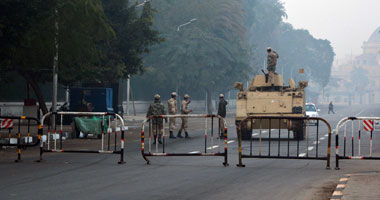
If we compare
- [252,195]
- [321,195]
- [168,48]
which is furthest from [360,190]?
[168,48]

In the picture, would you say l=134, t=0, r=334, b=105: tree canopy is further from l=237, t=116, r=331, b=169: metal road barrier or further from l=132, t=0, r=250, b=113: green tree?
l=237, t=116, r=331, b=169: metal road barrier

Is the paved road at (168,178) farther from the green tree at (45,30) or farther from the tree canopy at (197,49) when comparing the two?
the tree canopy at (197,49)

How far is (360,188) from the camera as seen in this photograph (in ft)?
37.0

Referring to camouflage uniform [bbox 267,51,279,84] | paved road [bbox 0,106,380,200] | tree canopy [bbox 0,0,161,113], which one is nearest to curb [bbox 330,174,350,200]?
paved road [bbox 0,106,380,200]

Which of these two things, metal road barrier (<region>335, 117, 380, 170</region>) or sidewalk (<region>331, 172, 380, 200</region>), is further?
metal road barrier (<region>335, 117, 380, 170</region>)

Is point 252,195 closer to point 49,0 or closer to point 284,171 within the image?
point 284,171

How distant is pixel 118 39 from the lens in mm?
35219

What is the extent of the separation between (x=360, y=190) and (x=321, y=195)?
2.10 ft

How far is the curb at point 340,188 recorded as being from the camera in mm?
10281

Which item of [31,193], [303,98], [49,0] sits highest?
[49,0]

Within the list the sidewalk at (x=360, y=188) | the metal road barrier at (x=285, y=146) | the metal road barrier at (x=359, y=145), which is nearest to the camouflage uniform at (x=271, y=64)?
the metal road barrier at (x=285, y=146)

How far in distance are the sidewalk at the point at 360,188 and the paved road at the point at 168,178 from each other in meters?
0.27

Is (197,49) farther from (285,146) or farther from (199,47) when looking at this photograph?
(285,146)

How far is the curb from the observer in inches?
405
